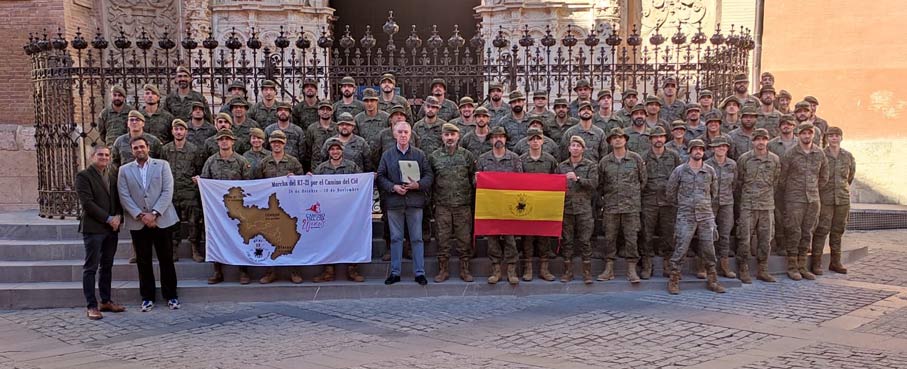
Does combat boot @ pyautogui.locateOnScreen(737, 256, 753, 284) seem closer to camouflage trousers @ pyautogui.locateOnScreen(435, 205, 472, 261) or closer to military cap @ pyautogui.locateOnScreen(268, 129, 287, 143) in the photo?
camouflage trousers @ pyautogui.locateOnScreen(435, 205, 472, 261)

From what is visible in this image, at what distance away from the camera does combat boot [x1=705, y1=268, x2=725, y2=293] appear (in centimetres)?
890

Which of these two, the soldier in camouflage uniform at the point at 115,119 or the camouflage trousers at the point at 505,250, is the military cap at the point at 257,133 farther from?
the camouflage trousers at the point at 505,250

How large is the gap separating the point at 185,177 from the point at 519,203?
411 centimetres

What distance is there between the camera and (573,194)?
9047 mm

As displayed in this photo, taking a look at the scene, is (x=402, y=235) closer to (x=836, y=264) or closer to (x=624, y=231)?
(x=624, y=231)

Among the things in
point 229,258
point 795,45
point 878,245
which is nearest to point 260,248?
point 229,258

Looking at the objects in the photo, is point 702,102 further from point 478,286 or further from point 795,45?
point 795,45

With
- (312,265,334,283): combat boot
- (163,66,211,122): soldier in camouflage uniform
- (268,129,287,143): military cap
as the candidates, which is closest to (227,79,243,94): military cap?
(163,66,211,122): soldier in camouflage uniform

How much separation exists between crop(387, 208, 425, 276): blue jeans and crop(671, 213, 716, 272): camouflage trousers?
3057 millimetres

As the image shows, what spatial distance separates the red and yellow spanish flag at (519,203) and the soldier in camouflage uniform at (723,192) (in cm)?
195

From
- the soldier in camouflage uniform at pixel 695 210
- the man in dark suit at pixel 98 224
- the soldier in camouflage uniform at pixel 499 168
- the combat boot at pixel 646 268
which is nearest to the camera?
the man in dark suit at pixel 98 224

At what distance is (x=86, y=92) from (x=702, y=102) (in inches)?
447

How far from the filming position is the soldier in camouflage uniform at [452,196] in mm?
8898

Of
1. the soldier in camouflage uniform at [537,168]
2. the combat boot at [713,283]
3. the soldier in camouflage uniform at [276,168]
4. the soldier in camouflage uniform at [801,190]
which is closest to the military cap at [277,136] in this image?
the soldier in camouflage uniform at [276,168]
